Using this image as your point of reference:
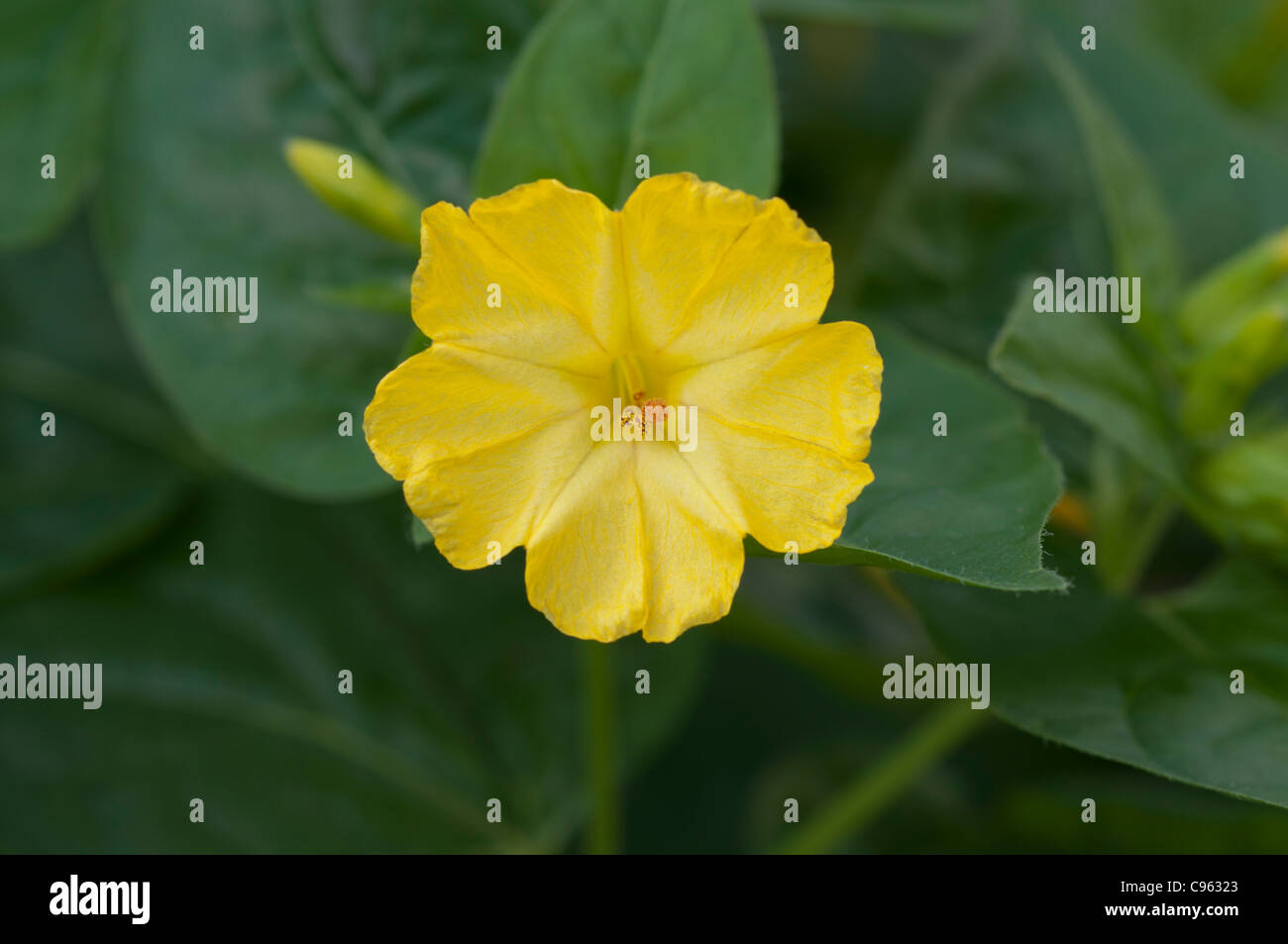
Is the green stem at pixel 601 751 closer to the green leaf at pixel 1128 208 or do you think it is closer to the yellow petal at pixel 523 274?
the yellow petal at pixel 523 274

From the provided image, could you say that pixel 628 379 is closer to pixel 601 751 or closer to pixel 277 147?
pixel 601 751

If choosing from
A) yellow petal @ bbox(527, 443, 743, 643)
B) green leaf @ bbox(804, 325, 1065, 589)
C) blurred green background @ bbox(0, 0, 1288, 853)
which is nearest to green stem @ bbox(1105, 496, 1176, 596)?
blurred green background @ bbox(0, 0, 1288, 853)

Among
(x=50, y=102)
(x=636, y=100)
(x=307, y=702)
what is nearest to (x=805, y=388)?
(x=636, y=100)

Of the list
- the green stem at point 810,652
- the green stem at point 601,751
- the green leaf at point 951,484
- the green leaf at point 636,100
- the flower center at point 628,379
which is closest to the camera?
the green leaf at point 951,484

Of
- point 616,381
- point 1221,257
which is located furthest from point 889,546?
point 1221,257

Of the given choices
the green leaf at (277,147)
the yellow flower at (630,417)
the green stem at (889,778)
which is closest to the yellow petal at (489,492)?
the yellow flower at (630,417)

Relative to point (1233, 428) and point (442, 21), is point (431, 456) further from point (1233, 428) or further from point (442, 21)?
point (1233, 428)
